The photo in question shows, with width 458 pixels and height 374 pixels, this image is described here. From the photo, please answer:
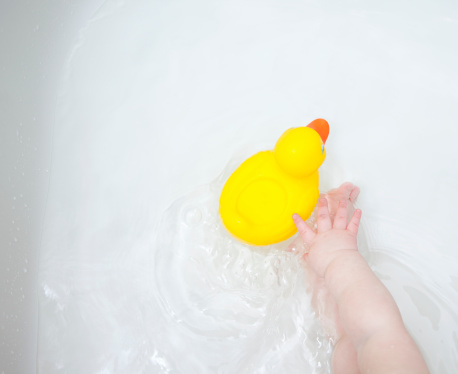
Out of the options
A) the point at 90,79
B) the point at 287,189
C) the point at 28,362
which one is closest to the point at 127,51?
the point at 90,79

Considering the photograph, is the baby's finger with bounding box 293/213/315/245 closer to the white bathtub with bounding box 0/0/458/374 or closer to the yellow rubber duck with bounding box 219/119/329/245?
the yellow rubber duck with bounding box 219/119/329/245

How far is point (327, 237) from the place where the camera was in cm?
66

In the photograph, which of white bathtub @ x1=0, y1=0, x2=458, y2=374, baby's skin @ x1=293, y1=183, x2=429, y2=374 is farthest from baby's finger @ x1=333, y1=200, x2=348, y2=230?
white bathtub @ x1=0, y1=0, x2=458, y2=374

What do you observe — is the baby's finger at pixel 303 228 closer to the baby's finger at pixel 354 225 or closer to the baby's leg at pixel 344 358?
the baby's finger at pixel 354 225

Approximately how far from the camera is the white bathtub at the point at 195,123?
2.32 ft

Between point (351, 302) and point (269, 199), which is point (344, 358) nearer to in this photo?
point (351, 302)

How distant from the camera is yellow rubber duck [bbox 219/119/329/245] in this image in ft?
2.19

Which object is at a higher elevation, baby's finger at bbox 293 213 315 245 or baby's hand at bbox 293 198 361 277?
baby's finger at bbox 293 213 315 245

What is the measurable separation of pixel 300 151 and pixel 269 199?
3.9 inches

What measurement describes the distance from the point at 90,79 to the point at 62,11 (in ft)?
0.46

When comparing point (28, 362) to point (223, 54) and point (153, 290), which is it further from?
point (223, 54)

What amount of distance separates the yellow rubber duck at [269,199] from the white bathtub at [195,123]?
0.14m

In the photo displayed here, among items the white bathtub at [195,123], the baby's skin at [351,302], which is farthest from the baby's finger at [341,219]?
the white bathtub at [195,123]

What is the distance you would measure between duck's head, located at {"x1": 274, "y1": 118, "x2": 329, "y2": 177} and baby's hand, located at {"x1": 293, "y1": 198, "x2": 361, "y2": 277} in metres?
0.08
